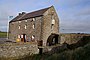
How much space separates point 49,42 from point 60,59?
74.5 feet

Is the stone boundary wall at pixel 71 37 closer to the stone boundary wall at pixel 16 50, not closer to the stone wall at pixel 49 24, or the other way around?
the stone wall at pixel 49 24

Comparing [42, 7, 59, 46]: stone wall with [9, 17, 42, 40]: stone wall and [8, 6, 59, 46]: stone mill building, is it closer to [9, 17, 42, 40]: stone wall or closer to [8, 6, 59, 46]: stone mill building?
[8, 6, 59, 46]: stone mill building

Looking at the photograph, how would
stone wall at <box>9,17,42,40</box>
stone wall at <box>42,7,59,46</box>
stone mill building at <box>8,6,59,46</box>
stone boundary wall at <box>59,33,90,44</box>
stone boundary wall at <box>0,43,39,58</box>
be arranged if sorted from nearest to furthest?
stone boundary wall at <box>0,43,39,58</box>
stone boundary wall at <box>59,33,90,44</box>
stone mill building at <box>8,6,59,46</box>
stone wall at <box>42,7,59,46</box>
stone wall at <box>9,17,42,40</box>

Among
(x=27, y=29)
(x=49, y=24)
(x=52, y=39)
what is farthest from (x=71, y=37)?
(x=27, y=29)

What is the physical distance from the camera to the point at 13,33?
47.3 metres

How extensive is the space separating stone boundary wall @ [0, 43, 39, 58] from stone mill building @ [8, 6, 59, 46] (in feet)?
28.4

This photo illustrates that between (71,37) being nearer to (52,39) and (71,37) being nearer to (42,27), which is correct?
(52,39)

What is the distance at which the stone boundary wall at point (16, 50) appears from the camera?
22875 millimetres

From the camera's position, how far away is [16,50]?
24.1 metres

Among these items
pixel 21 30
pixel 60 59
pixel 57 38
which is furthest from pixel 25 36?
pixel 60 59

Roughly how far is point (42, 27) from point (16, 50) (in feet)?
45.2

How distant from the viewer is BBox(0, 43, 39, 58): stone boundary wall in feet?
75.0

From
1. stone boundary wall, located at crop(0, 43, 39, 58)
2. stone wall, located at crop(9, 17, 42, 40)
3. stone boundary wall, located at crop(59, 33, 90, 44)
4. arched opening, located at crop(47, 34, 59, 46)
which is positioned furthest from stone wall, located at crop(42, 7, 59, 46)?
stone boundary wall, located at crop(0, 43, 39, 58)

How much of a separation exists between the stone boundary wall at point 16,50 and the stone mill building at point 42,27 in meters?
8.65
